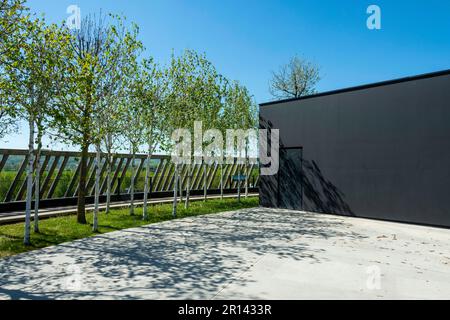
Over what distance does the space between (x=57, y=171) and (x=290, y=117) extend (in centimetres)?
1185

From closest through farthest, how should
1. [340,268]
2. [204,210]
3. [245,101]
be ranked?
[340,268]
[204,210]
[245,101]

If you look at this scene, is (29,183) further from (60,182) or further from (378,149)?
(378,149)

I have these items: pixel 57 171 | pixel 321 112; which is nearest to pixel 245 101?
pixel 321 112

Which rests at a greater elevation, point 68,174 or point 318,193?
point 68,174

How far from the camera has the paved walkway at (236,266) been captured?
16.2 feet

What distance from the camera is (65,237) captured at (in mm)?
8750

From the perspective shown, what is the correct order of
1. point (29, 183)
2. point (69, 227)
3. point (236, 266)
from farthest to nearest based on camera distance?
point (69, 227) → point (29, 183) → point (236, 266)

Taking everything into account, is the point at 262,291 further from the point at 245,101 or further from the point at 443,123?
the point at 245,101

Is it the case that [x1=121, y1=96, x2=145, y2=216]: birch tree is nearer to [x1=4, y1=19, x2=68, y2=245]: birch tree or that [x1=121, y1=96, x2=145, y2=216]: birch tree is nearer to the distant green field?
[x1=4, y1=19, x2=68, y2=245]: birch tree

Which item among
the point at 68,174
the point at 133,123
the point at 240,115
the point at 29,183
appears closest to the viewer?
the point at 29,183

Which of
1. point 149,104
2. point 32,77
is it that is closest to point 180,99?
point 149,104

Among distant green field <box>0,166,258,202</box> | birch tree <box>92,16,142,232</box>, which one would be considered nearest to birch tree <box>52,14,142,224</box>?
birch tree <box>92,16,142,232</box>

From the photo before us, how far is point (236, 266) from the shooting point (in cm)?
628

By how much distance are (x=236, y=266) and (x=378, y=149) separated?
926cm
